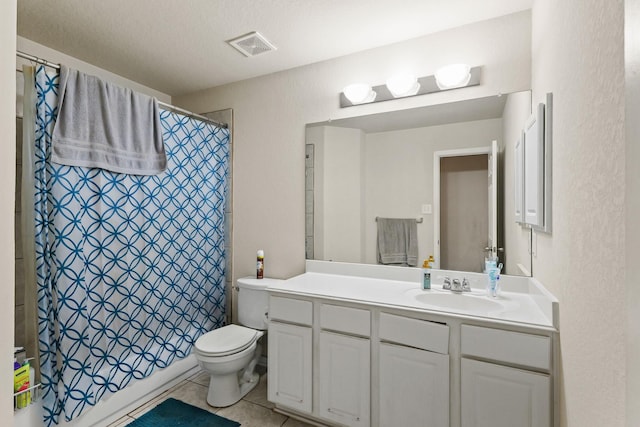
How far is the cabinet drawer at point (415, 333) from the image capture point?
150 centimetres

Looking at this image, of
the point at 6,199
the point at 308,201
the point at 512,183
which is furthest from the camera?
the point at 308,201

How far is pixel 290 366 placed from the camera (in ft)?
6.20

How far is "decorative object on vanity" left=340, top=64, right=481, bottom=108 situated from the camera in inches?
76.5

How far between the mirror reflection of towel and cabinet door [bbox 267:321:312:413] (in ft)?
2.43

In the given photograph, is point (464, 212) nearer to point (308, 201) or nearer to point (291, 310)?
point (308, 201)

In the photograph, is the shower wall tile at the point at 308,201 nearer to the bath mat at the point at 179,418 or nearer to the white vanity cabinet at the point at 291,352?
the white vanity cabinet at the point at 291,352

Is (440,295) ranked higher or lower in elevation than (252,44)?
lower

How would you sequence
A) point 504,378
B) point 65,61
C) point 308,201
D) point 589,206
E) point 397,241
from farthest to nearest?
1. point 308,201
2. point 65,61
3. point 397,241
4. point 504,378
5. point 589,206


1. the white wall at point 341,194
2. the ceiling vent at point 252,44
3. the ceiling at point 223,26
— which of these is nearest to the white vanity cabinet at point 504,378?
the white wall at point 341,194

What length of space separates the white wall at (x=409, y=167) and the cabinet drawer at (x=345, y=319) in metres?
0.58

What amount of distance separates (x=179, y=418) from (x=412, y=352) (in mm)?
1488

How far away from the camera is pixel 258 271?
8.54 ft

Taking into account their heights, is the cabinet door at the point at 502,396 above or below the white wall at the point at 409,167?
below

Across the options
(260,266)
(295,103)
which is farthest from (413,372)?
(295,103)
